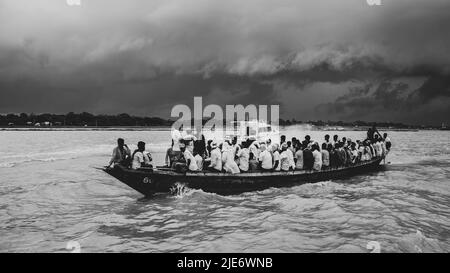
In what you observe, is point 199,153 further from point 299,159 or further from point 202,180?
point 299,159

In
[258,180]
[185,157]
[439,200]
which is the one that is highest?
[185,157]

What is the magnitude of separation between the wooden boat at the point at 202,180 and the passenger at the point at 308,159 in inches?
19.9

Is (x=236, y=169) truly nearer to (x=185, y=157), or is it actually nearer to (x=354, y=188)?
(x=185, y=157)

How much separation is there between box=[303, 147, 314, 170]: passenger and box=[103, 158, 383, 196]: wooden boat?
506mm

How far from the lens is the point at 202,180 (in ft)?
42.4

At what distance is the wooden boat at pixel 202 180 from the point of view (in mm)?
12469

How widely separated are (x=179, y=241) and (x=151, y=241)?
715mm

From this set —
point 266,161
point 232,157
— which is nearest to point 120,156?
point 232,157

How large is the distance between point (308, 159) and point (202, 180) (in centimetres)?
542

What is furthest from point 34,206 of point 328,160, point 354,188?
point 354,188

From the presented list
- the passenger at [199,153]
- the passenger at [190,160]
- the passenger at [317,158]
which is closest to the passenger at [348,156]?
the passenger at [317,158]

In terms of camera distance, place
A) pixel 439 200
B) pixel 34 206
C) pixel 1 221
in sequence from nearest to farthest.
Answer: pixel 1 221 < pixel 34 206 < pixel 439 200
